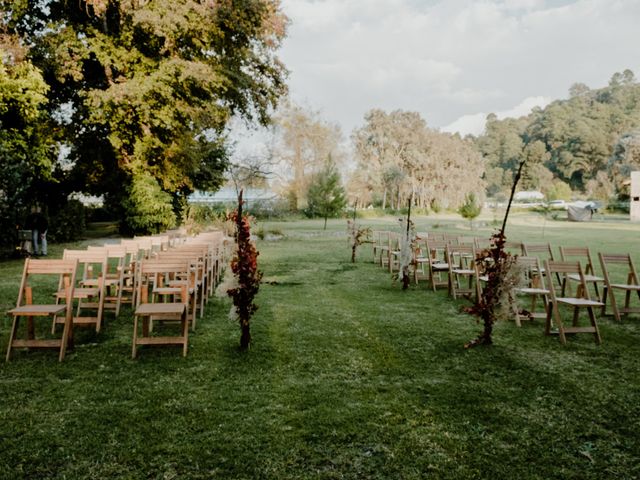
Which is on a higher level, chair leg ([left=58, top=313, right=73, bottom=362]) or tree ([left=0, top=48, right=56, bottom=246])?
tree ([left=0, top=48, right=56, bottom=246])

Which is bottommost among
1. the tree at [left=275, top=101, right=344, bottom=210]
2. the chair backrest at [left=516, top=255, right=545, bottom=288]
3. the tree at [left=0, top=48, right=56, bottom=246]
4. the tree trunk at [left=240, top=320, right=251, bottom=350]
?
the tree trunk at [left=240, top=320, right=251, bottom=350]

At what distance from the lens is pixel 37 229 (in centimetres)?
1667

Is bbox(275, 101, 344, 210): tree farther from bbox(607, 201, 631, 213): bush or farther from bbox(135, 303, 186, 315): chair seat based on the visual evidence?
bbox(135, 303, 186, 315): chair seat

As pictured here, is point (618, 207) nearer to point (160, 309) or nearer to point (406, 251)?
point (406, 251)

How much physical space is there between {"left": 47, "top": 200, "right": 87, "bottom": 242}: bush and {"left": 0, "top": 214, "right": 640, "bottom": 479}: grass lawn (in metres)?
15.4

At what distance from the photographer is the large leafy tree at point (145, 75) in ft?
55.9

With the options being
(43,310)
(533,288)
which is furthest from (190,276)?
(533,288)

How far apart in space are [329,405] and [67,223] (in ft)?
70.0

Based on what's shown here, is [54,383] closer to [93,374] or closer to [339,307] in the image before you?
[93,374]

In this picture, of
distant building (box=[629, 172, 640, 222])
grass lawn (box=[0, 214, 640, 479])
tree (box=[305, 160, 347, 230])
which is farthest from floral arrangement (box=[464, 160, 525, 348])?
distant building (box=[629, 172, 640, 222])

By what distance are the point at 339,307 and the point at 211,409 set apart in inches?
186

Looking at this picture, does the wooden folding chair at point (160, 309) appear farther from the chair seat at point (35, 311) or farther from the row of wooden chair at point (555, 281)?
the row of wooden chair at point (555, 281)

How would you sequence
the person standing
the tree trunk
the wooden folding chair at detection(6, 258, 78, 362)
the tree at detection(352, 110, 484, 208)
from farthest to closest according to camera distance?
the tree at detection(352, 110, 484, 208) → the person standing → the tree trunk → the wooden folding chair at detection(6, 258, 78, 362)

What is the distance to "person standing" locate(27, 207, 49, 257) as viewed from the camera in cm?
1655
